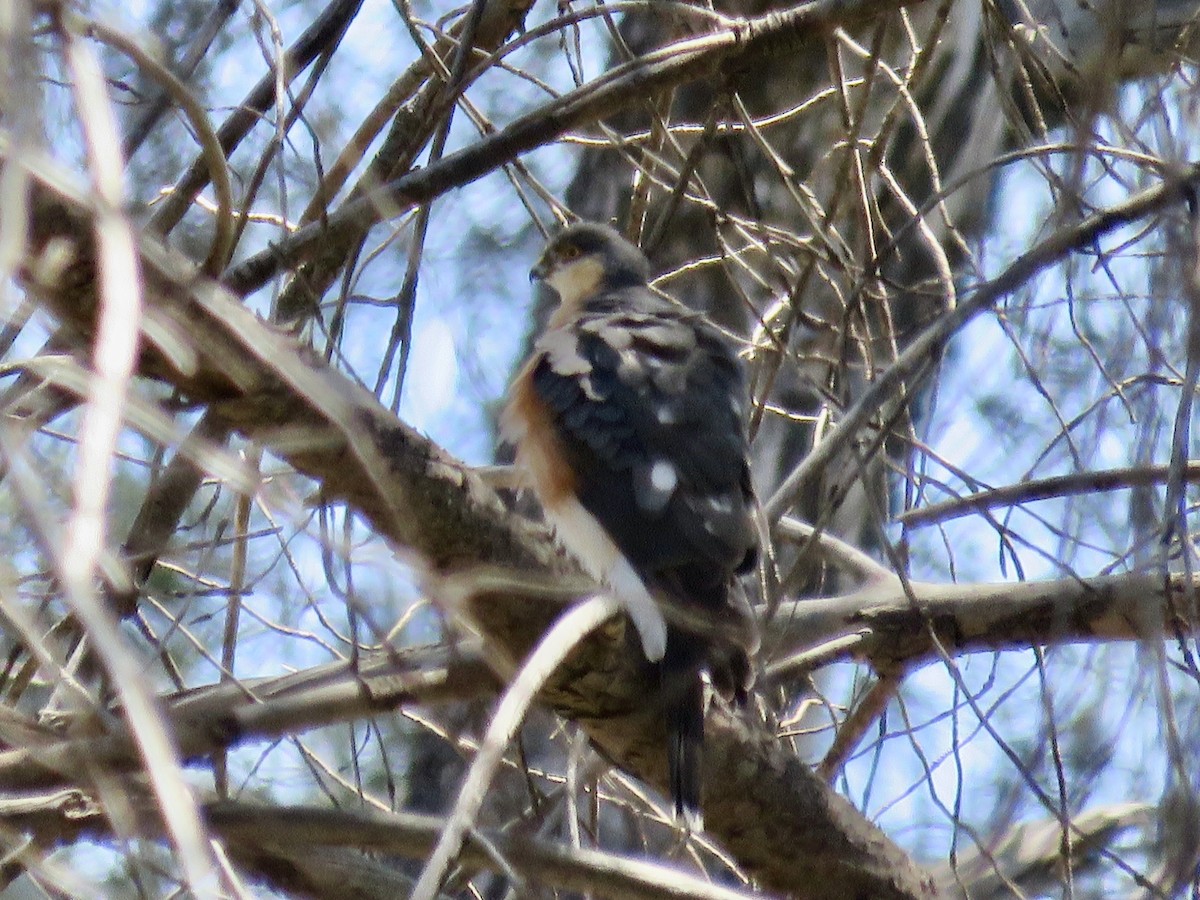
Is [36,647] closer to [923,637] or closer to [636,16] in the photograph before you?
[923,637]

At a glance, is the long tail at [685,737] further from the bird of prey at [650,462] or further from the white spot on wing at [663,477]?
the white spot on wing at [663,477]

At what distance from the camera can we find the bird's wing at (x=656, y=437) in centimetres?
377

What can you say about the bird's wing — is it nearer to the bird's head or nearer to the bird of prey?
the bird of prey

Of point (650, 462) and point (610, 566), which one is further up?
point (650, 462)

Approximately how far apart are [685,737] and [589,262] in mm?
2984

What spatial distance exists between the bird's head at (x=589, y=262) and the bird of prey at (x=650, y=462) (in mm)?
579

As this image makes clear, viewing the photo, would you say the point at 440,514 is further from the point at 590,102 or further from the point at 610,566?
the point at 610,566

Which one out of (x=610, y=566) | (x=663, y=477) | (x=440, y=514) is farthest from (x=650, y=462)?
(x=440, y=514)

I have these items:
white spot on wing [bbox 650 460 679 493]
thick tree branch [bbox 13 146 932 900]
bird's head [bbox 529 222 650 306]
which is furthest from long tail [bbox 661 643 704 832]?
bird's head [bbox 529 222 650 306]

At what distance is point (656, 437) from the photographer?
4.07m

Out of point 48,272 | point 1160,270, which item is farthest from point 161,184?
point 1160,270

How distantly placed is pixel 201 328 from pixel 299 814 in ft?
3.20

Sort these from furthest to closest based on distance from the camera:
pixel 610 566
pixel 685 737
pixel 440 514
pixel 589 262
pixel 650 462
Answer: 1. pixel 589 262
2. pixel 650 462
3. pixel 610 566
4. pixel 685 737
5. pixel 440 514

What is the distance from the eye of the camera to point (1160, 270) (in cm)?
Result: 220
